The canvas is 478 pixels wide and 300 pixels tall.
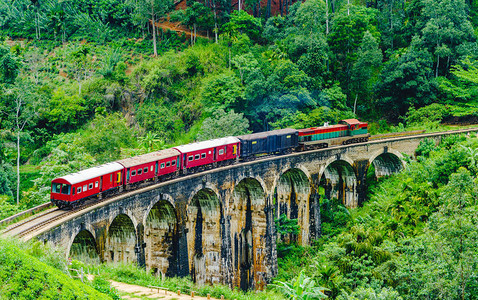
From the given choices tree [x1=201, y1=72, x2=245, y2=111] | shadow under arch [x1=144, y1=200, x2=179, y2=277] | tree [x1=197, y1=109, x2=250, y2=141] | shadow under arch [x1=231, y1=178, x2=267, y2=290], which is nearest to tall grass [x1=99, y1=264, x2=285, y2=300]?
shadow under arch [x1=144, y1=200, x2=179, y2=277]

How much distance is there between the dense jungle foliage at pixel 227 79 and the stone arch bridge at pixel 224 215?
111 inches

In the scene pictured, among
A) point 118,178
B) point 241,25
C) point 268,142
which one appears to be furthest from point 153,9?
point 118,178

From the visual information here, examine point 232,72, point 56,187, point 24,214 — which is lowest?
point 24,214

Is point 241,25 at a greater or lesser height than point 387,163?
greater

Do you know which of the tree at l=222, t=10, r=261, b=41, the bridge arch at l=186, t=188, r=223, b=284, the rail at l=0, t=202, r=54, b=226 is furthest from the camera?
the tree at l=222, t=10, r=261, b=41

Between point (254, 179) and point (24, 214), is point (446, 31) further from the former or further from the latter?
point (24, 214)

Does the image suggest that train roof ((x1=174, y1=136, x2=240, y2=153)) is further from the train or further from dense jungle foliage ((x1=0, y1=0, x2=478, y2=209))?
dense jungle foliage ((x1=0, y1=0, x2=478, y2=209))

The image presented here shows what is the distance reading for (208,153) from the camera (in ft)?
140

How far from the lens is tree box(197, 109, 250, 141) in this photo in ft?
189

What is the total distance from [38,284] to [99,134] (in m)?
30.2

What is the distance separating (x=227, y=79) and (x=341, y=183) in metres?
18.4

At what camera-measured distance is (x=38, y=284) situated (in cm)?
2245

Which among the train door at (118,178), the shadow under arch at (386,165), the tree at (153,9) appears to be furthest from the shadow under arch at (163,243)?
the tree at (153,9)

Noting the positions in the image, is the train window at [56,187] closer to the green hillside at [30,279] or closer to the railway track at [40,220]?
the railway track at [40,220]
